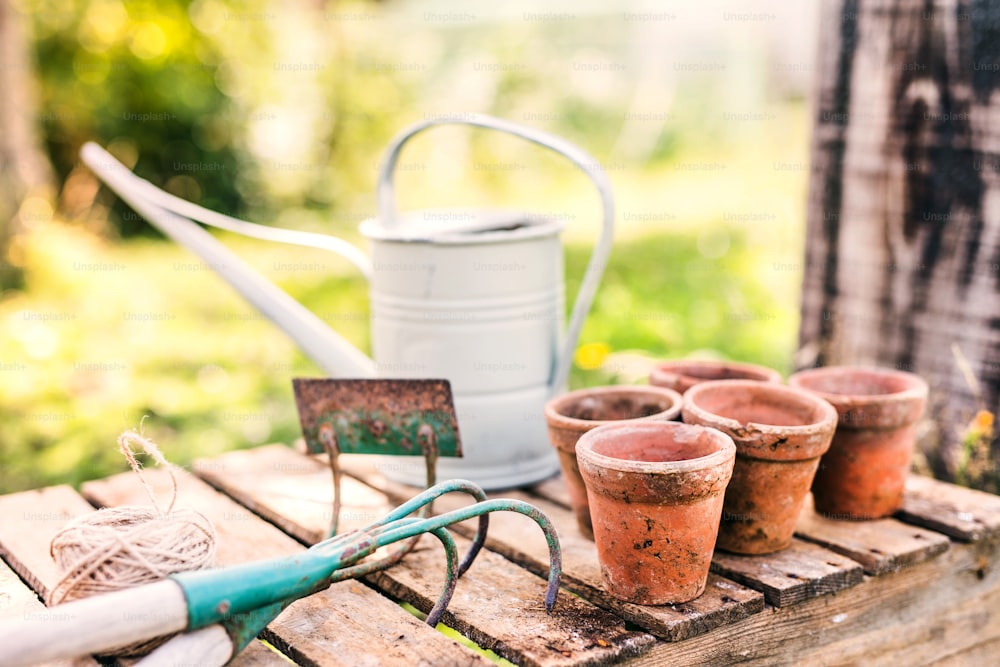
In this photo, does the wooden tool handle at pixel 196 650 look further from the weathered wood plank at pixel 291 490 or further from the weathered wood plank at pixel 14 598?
the weathered wood plank at pixel 291 490

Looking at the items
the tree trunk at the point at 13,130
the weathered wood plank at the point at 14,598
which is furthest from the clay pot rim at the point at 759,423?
the tree trunk at the point at 13,130

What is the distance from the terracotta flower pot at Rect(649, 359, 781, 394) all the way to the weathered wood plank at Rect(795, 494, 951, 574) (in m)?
0.24

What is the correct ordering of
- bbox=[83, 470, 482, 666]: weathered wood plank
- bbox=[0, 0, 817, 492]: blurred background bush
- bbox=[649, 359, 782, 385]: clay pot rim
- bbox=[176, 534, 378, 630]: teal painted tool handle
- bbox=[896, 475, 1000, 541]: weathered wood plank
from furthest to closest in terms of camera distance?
bbox=[0, 0, 817, 492]: blurred background bush
bbox=[649, 359, 782, 385]: clay pot rim
bbox=[896, 475, 1000, 541]: weathered wood plank
bbox=[83, 470, 482, 666]: weathered wood plank
bbox=[176, 534, 378, 630]: teal painted tool handle

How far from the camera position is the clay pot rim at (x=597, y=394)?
1.32 m

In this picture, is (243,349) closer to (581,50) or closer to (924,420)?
(924,420)

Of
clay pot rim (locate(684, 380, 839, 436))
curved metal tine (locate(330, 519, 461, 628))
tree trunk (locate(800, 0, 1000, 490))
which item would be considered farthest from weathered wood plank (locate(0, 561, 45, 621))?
tree trunk (locate(800, 0, 1000, 490))

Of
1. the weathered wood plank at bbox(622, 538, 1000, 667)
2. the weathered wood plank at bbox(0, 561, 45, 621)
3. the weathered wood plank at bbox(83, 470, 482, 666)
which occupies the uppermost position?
the weathered wood plank at bbox(83, 470, 482, 666)

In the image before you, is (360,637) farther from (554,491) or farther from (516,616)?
(554,491)

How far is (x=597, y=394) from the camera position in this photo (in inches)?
58.4

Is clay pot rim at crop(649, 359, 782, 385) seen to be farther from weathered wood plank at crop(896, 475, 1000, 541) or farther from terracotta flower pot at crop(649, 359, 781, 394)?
weathered wood plank at crop(896, 475, 1000, 541)

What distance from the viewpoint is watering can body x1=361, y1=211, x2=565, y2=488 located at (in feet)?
5.16

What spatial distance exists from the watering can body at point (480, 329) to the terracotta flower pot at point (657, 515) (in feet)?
1.31

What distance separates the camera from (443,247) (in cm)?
156

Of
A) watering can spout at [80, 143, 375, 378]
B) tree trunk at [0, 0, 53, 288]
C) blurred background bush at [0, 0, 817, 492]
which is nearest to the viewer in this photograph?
watering can spout at [80, 143, 375, 378]
